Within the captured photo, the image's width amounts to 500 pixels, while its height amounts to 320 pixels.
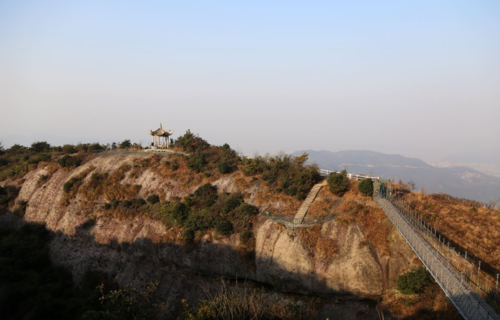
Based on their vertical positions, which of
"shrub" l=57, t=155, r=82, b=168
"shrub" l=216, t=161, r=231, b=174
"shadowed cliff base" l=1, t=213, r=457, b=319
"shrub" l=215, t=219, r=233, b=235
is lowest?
"shadowed cliff base" l=1, t=213, r=457, b=319

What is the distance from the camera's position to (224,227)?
31766 millimetres

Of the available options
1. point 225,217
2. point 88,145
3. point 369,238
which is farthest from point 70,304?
point 88,145

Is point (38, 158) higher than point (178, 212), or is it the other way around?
point (38, 158)

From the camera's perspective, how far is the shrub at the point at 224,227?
104ft

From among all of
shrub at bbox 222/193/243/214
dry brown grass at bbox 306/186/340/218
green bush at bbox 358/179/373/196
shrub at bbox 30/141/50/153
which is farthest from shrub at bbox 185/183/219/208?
shrub at bbox 30/141/50/153

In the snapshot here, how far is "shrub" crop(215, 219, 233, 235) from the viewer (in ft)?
104

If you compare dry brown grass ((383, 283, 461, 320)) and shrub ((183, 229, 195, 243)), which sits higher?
shrub ((183, 229, 195, 243))

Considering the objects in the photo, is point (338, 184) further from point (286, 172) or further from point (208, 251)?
point (208, 251)

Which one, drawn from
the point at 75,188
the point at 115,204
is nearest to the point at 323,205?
the point at 115,204

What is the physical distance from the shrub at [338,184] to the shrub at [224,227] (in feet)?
36.5

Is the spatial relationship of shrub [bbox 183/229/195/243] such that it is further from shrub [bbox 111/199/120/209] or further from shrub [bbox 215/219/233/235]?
shrub [bbox 111/199/120/209]

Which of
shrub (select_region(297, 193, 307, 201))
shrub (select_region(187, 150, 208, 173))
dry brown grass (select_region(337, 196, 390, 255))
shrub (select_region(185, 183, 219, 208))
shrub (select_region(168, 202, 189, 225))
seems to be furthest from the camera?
shrub (select_region(187, 150, 208, 173))

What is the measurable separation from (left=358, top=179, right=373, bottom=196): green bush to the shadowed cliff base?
9.83 m

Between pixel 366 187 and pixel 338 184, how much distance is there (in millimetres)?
2832
